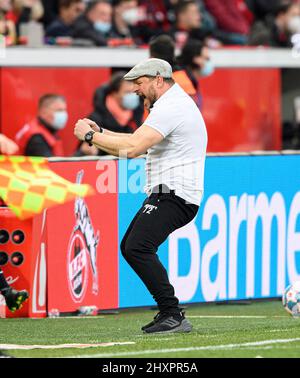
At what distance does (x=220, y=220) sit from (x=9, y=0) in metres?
5.42

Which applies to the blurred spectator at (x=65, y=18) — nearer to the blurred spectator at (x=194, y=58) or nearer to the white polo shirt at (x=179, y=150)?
the blurred spectator at (x=194, y=58)

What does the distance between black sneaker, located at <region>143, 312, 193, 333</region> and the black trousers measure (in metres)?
0.05

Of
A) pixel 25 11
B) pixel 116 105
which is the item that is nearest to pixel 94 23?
pixel 25 11

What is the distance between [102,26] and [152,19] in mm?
1477

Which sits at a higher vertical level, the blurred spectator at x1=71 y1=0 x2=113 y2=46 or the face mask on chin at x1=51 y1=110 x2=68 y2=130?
the blurred spectator at x1=71 y1=0 x2=113 y2=46

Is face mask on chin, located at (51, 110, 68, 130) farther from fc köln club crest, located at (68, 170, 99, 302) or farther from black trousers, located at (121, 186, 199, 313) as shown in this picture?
black trousers, located at (121, 186, 199, 313)

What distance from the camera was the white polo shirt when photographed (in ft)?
30.8

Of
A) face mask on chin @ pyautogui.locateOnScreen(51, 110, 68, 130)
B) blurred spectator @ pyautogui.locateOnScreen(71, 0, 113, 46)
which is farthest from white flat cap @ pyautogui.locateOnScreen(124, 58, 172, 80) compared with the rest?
blurred spectator @ pyautogui.locateOnScreen(71, 0, 113, 46)

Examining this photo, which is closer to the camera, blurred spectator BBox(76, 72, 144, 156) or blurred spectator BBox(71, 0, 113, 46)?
blurred spectator BBox(76, 72, 144, 156)

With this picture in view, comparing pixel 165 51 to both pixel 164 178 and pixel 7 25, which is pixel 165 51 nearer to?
pixel 164 178

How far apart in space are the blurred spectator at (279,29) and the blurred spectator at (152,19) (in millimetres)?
1543

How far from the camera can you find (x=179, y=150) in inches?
371

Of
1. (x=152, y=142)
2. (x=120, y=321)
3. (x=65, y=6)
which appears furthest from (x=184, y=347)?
(x=65, y=6)

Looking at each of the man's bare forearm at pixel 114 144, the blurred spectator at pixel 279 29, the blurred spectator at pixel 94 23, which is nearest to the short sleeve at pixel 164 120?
the man's bare forearm at pixel 114 144
